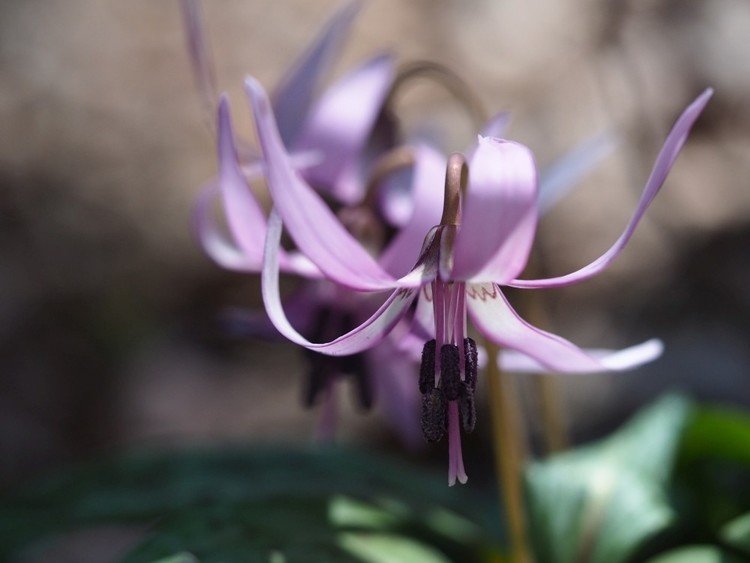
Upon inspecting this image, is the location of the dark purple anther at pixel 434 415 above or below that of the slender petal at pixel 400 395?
below

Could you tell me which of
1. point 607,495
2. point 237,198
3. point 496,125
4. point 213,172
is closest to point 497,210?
→ point 237,198

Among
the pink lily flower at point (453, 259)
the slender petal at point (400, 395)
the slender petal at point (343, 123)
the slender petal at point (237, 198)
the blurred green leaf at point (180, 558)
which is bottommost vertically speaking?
the blurred green leaf at point (180, 558)

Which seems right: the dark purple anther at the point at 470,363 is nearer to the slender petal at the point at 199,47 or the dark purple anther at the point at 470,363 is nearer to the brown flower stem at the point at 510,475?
the brown flower stem at the point at 510,475

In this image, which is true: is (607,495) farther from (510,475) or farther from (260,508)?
(260,508)

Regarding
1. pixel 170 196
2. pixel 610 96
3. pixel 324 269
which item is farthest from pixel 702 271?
pixel 324 269

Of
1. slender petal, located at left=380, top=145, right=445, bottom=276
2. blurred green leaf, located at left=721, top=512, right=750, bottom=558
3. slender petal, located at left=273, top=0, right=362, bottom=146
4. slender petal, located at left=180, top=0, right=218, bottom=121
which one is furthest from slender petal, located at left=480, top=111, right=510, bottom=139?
blurred green leaf, located at left=721, top=512, right=750, bottom=558

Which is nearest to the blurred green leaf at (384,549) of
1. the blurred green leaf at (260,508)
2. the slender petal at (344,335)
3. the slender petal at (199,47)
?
the blurred green leaf at (260,508)

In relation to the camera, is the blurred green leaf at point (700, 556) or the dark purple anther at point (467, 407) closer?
the dark purple anther at point (467, 407)

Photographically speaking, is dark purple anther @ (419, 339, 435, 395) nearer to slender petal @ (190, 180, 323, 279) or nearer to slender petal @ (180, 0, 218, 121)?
slender petal @ (190, 180, 323, 279)
